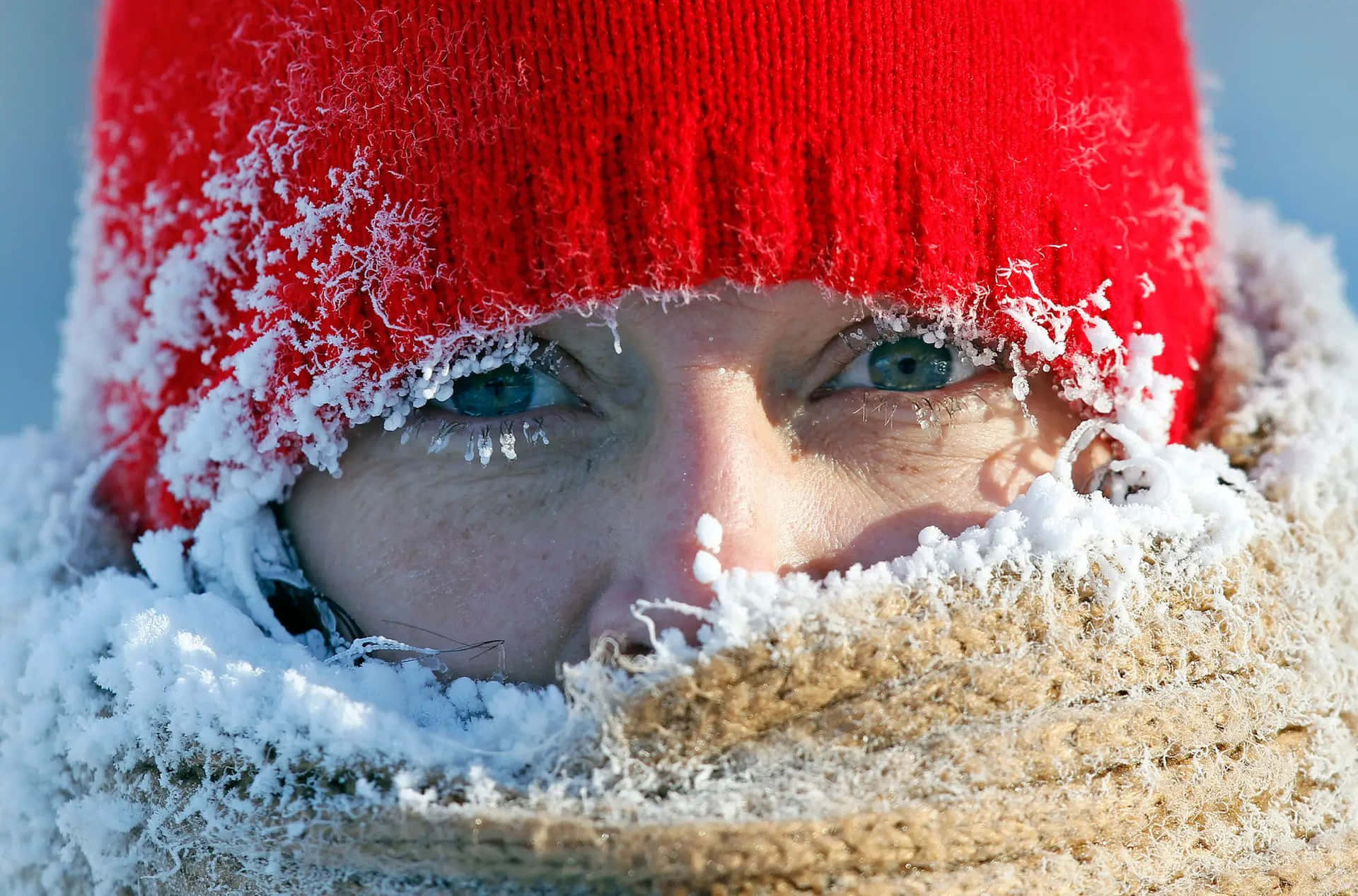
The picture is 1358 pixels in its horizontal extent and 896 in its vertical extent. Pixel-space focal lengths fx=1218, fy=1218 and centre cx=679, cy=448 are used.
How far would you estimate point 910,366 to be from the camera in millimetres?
1198

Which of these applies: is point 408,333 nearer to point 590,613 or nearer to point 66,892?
point 590,613

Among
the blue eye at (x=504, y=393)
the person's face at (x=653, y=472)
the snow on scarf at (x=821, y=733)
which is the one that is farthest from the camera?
the blue eye at (x=504, y=393)

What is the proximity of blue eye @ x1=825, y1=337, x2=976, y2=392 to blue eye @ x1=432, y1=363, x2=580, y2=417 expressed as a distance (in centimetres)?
27

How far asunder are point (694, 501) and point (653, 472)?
0.06 m

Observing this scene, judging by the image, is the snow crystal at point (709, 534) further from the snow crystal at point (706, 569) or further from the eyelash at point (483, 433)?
the eyelash at point (483, 433)

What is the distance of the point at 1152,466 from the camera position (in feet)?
3.92

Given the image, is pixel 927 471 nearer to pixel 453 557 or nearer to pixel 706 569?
pixel 706 569

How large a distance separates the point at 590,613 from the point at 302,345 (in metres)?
0.39

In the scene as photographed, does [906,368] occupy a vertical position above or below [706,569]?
above

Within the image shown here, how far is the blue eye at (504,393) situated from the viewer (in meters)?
1.19

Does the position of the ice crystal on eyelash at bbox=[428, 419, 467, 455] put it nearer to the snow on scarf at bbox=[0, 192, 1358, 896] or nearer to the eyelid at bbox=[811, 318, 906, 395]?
the snow on scarf at bbox=[0, 192, 1358, 896]

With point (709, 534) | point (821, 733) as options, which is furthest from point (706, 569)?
point (821, 733)

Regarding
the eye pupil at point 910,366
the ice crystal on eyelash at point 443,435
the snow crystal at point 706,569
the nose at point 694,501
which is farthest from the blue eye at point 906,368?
the ice crystal on eyelash at point 443,435

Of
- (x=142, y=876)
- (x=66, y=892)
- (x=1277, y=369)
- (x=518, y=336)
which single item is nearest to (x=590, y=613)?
(x=518, y=336)
